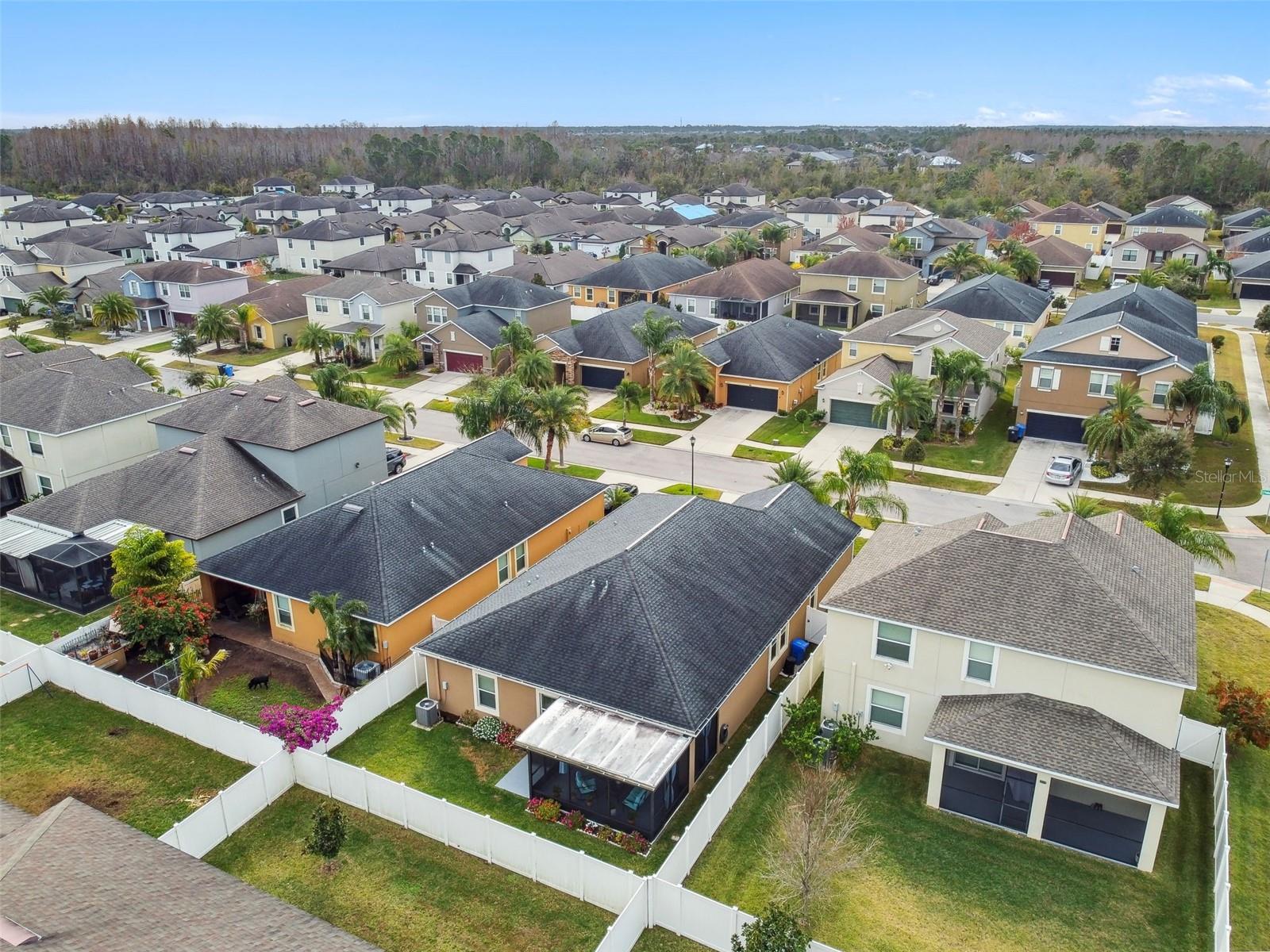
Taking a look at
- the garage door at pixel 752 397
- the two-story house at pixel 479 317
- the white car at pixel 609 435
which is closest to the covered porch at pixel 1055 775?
the white car at pixel 609 435

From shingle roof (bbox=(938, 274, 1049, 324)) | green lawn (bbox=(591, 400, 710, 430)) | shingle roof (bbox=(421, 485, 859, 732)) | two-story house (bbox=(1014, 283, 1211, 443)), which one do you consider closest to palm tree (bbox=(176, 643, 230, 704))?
shingle roof (bbox=(421, 485, 859, 732))

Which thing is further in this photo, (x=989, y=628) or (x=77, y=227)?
(x=77, y=227)

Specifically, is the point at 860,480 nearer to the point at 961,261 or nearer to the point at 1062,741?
the point at 1062,741

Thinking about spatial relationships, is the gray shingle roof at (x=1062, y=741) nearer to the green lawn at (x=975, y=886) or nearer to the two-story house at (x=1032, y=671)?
the two-story house at (x=1032, y=671)

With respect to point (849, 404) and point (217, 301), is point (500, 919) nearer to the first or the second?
point (849, 404)

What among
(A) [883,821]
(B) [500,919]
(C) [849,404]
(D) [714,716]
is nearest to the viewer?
(B) [500,919]

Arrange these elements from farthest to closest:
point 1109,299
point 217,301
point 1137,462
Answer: point 217,301
point 1109,299
point 1137,462

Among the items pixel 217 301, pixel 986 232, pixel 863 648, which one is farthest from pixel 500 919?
pixel 986 232
